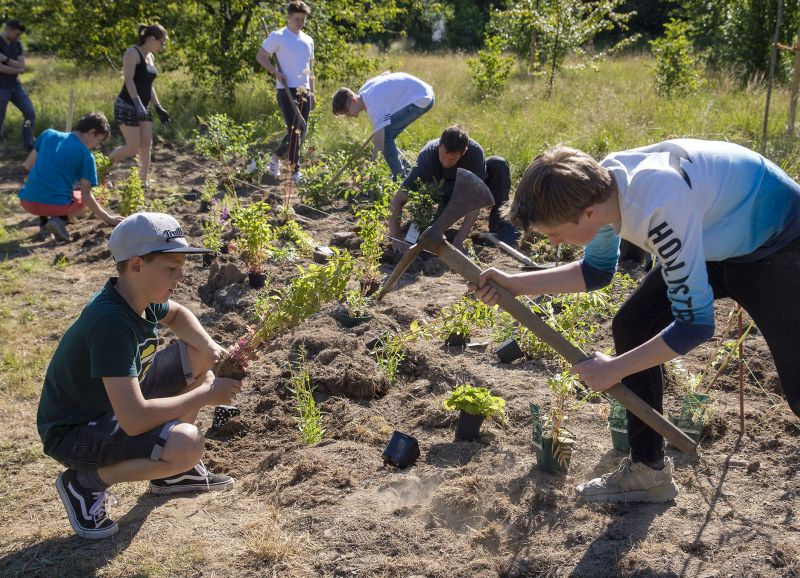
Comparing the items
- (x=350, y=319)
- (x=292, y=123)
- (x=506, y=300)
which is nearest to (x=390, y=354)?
(x=350, y=319)

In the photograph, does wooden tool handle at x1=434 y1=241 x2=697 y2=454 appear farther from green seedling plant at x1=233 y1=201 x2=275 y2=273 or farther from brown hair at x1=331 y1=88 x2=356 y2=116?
brown hair at x1=331 y1=88 x2=356 y2=116

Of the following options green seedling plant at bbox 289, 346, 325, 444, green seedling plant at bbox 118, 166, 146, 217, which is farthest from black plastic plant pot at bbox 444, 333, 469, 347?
green seedling plant at bbox 118, 166, 146, 217

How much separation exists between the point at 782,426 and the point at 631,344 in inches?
51.6

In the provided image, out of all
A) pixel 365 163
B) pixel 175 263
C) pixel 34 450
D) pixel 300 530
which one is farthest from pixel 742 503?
pixel 365 163

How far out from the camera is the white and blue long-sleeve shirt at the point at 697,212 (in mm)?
2391

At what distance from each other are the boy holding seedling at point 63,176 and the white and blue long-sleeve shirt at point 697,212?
5.94 metres

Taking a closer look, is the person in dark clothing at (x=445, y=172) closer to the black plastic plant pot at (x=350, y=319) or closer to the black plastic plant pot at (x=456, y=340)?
the black plastic plant pot at (x=350, y=319)

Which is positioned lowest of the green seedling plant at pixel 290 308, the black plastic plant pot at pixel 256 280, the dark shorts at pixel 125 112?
the black plastic plant pot at pixel 256 280

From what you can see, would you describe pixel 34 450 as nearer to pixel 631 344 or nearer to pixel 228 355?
pixel 228 355

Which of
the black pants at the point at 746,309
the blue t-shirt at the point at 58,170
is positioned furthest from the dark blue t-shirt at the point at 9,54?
the black pants at the point at 746,309

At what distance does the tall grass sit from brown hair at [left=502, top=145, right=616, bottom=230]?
210 inches

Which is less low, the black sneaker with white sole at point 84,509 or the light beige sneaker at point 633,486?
the light beige sneaker at point 633,486

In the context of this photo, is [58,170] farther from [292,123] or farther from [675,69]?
[675,69]

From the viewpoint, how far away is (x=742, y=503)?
126 inches
